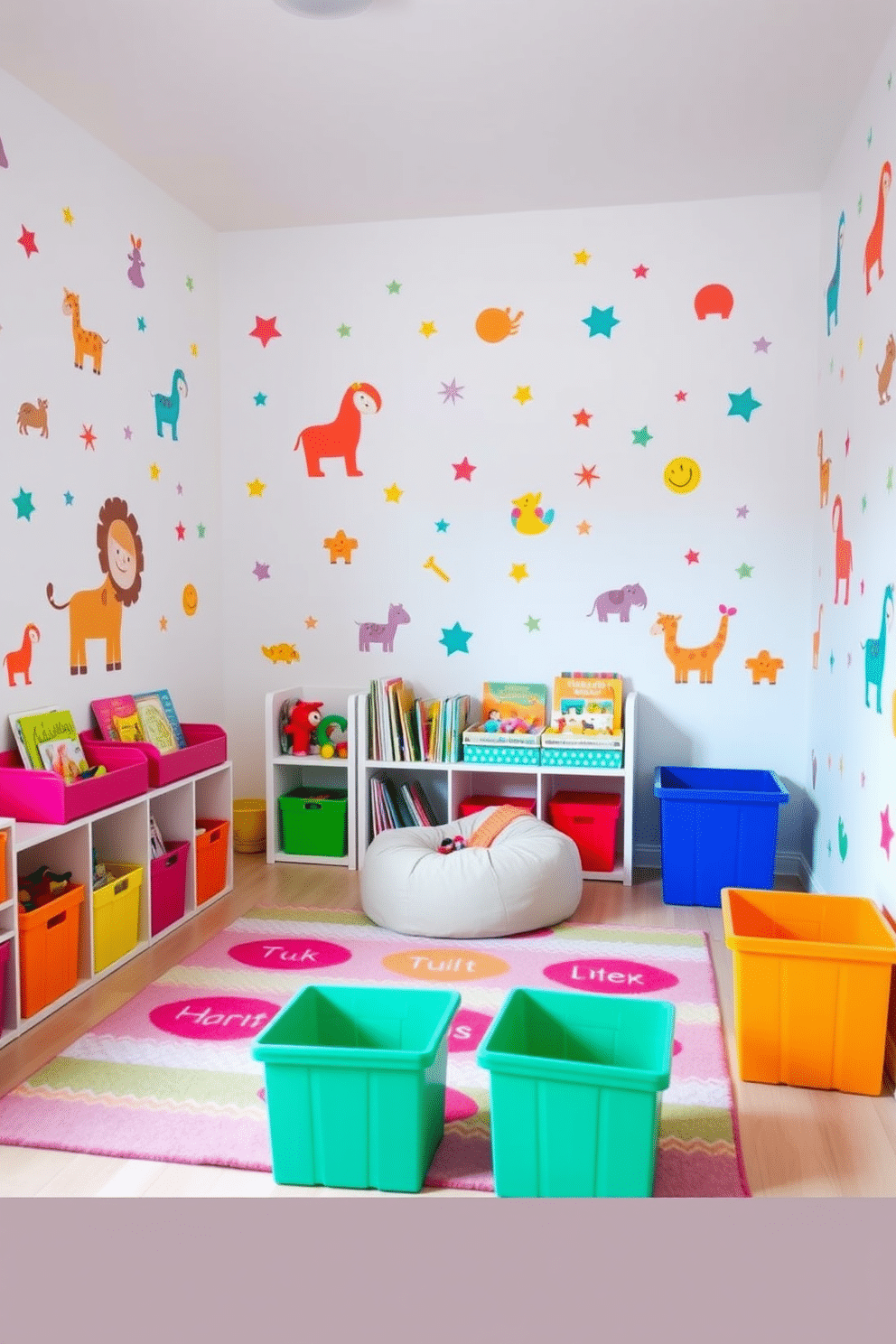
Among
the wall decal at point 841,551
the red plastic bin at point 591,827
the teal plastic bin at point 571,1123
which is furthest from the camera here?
the red plastic bin at point 591,827

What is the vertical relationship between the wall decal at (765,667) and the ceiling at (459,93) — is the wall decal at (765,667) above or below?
below

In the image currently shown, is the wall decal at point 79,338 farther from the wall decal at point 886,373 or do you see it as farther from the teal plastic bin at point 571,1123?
the teal plastic bin at point 571,1123

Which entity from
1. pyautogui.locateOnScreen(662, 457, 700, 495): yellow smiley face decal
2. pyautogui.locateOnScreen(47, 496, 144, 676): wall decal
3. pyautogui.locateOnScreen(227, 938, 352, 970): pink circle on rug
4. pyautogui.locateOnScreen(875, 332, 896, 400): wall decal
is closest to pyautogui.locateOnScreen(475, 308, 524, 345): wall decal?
pyautogui.locateOnScreen(662, 457, 700, 495): yellow smiley face decal

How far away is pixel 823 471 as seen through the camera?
385 centimetres

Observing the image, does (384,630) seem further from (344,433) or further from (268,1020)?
(268,1020)

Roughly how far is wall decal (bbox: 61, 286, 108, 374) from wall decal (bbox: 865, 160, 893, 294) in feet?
7.87

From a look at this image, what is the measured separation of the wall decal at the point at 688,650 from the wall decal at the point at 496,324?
128 centimetres

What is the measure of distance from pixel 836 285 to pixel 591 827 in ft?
6.91

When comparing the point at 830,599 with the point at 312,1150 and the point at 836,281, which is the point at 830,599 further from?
the point at 312,1150

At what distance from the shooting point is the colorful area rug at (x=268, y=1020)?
6.79ft

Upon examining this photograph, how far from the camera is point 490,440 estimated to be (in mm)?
4293

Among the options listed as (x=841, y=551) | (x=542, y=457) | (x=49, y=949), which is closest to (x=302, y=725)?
(x=542, y=457)

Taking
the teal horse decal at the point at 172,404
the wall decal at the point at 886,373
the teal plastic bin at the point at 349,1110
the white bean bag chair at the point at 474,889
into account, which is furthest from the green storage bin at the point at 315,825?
the wall decal at the point at 886,373

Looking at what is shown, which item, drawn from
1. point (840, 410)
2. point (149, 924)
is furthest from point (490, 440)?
point (149, 924)
